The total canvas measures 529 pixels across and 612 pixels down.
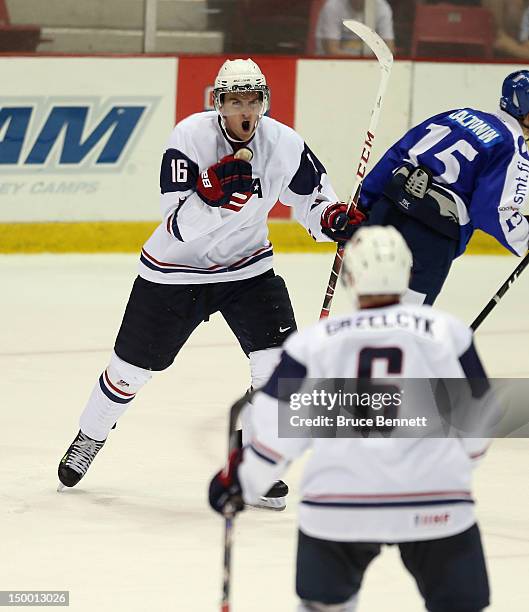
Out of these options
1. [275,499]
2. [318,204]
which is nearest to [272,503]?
[275,499]

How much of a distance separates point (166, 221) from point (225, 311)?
321 millimetres

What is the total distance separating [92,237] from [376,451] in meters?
5.42

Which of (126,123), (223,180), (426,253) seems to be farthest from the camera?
(126,123)

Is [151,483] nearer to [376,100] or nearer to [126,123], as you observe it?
[376,100]

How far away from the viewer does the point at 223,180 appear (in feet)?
12.9

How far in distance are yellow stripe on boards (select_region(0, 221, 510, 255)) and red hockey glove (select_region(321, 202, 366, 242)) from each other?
143 inches

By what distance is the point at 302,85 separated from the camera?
8070 millimetres

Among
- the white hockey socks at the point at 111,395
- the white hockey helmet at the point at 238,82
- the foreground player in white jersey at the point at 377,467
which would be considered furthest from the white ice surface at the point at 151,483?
the white hockey helmet at the point at 238,82

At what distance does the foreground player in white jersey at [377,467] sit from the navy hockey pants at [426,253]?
6.46ft

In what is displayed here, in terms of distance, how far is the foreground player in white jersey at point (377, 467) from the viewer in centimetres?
245

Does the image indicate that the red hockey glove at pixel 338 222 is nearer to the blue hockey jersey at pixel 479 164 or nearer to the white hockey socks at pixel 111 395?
the blue hockey jersey at pixel 479 164

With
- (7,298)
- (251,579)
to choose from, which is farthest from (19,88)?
(251,579)

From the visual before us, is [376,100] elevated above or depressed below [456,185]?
above

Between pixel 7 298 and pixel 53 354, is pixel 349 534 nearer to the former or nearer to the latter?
pixel 53 354
